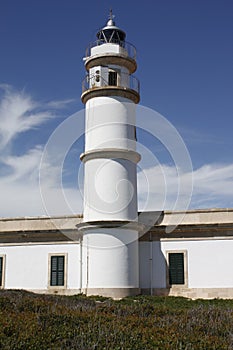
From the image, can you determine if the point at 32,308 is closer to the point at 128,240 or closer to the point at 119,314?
the point at 119,314

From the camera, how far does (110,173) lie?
1844 cm

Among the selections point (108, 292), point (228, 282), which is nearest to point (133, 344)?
point (108, 292)

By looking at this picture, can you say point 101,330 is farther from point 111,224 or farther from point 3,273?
point 3,273

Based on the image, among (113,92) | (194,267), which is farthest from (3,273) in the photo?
(113,92)

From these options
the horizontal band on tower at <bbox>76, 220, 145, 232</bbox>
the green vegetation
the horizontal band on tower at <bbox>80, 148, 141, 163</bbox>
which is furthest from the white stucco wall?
the green vegetation

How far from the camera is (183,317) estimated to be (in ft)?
29.3

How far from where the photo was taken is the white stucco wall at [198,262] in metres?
18.1

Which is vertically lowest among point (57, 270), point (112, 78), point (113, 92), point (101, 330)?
point (101, 330)

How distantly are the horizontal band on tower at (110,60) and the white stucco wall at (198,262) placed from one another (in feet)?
24.1

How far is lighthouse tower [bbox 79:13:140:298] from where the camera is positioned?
1761 cm

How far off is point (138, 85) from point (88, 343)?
1506cm

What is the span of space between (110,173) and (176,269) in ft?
14.8

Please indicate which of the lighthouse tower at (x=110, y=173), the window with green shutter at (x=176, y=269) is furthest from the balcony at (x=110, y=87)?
the window with green shutter at (x=176, y=269)

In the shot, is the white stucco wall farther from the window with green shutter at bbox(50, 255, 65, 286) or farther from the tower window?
the tower window
